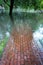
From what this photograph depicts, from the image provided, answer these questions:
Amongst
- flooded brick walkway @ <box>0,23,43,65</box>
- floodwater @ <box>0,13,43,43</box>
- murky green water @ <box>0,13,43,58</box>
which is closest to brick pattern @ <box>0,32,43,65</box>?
flooded brick walkway @ <box>0,23,43,65</box>

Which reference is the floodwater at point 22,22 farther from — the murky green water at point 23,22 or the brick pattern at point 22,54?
the brick pattern at point 22,54

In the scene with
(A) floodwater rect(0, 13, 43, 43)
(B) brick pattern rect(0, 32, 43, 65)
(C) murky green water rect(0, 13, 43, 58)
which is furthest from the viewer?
(A) floodwater rect(0, 13, 43, 43)

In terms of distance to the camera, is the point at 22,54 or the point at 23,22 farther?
the point at 23,22

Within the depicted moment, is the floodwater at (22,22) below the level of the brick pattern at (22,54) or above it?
above

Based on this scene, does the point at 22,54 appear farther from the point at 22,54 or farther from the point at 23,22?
the point at 23,22

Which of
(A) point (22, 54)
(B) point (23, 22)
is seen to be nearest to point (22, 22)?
(B) point (23, 22)

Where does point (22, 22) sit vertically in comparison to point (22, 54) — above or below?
above

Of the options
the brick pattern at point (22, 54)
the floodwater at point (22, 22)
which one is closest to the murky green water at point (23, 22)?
the floodwater at point (22, 22)

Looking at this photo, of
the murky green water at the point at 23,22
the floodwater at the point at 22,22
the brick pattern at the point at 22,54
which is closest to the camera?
the brick pattern at the point at 22,54

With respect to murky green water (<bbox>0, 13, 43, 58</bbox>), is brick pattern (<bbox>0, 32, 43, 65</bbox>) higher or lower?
lower

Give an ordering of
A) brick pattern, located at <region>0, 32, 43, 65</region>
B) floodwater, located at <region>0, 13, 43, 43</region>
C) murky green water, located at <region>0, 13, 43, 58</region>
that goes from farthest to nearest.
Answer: floodwater, located at <region>0, 13, 43, 43</region> < murky green water, located at <region>0, 13, 43, 58</region> < brick pattern, located at <region>0, 32, 43, 65</region>

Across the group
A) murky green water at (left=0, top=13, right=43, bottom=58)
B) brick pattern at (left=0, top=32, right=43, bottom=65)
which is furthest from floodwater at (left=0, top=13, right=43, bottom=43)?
brick pattern at (left=0, top=32, right=43, bottom=65)

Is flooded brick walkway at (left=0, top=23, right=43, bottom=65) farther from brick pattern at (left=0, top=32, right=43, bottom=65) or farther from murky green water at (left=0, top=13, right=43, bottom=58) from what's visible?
murky green water at (left=0, top=13, right=43, bottom=58)

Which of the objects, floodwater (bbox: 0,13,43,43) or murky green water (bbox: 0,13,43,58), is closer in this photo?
murky green water (bbox: 0,13,43,58)
